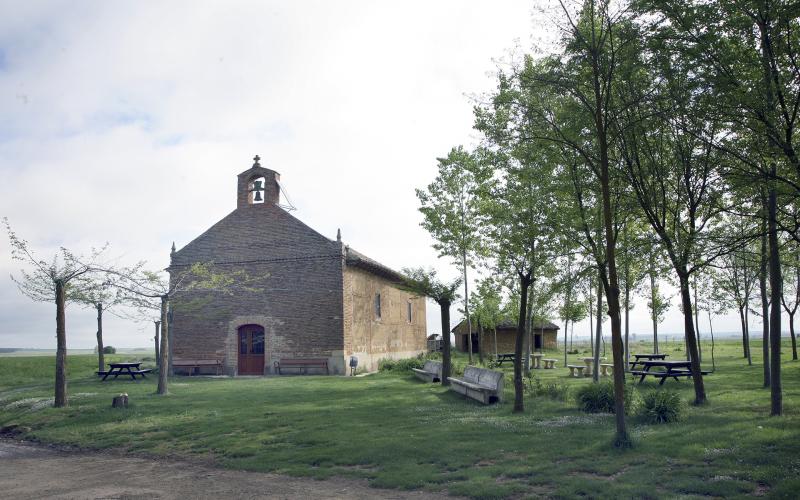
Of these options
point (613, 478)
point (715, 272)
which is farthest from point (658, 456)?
point (715, 272)

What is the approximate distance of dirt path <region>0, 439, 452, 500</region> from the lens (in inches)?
300

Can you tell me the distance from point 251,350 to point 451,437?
62.0 ft

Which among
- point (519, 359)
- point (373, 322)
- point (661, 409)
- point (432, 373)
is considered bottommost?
point (432, 373)

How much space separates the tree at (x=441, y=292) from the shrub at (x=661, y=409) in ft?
28.7

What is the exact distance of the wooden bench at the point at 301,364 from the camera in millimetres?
25875

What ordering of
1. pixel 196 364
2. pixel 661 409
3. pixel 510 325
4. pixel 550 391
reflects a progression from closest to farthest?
pixel 661 409 < pixel 550 391 < pixel 196 364 < pixel 510 325

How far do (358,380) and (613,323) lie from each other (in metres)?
14.8

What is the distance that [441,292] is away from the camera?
63.2ft

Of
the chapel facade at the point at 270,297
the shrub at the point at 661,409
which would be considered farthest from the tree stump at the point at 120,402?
the shrub at the point at 661,409

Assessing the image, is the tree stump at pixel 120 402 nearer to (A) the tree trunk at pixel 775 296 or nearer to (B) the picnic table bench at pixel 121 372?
(B) the picnic table bench at pixel 121 372

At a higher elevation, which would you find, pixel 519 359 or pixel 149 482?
pixel 519 359

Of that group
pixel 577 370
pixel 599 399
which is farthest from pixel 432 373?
pixel 599 399

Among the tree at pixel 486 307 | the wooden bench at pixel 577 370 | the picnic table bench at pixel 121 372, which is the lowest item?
the wooden bench at pixel 577 370

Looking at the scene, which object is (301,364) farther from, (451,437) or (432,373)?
(451,437)
